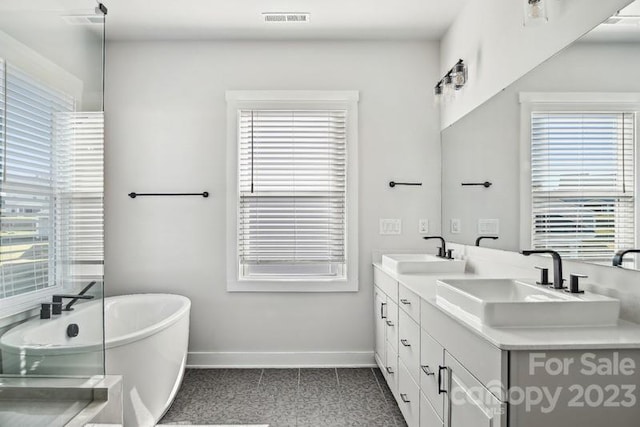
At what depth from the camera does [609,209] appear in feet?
4.87

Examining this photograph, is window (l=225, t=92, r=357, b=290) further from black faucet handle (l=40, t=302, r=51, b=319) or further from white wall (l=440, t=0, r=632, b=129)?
black faucet handle (l=40, t=302, r=51, b=319)

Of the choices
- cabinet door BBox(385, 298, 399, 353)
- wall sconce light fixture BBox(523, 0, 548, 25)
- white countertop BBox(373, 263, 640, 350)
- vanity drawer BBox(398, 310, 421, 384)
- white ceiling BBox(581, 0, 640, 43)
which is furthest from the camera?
cabinet door BBox(385, 298, 399, 353)

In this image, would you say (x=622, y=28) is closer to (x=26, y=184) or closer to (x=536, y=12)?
(x=536, y=12)

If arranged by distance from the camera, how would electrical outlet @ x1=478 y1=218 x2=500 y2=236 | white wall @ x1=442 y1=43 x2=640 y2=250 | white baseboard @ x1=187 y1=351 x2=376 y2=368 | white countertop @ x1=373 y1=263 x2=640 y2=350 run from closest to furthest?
white countertop @ x1=373 y1=263 x2=640 y2=350 → white wall @ x1=442 y1=43 x2=640 y2=250 → electrical outlet @ x1=478 y1=218 x2=500 y2=236 → white baseboard @ x1=187 y1=351 x2=376 y2=368

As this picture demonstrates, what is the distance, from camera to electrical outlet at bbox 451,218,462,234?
2771mm

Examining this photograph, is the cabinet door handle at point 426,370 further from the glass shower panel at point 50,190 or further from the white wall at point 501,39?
the white wall at point 501,39

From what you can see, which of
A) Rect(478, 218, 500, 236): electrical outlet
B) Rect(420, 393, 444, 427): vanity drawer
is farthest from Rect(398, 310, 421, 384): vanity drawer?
Rect(478, 218, 500, 236): electrical outlet

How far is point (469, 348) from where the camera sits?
135 cm

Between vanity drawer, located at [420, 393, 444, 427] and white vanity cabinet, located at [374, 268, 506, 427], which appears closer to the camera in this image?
white vanity cabinet, located at [374, 268, 506, 427]

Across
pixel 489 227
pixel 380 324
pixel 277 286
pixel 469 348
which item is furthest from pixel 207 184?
pixel 469 348

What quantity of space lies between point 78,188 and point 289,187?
1726 mm

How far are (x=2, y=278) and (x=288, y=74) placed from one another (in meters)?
2.43

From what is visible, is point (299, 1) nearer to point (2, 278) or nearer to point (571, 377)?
point (2, 278)

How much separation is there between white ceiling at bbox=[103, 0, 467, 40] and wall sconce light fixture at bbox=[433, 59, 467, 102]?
1.40ft
